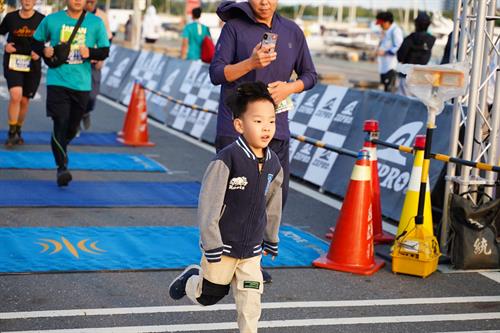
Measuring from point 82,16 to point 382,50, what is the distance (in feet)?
30.5

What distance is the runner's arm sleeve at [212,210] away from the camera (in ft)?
16.5

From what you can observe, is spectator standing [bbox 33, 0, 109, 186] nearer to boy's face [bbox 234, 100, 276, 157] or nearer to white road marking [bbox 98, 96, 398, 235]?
white road marking [bbox 98, 96, 398, 235]

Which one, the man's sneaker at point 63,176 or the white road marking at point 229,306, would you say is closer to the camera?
the white road marking at point 229,306

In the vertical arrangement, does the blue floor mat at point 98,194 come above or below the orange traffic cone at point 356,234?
below

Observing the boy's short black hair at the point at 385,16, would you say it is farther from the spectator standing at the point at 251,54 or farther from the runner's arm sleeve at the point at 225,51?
the runner's arm sleeve at the point at 225,51

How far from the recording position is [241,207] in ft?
17.1

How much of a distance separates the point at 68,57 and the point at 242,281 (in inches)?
216

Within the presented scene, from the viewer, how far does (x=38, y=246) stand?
25.4 feet

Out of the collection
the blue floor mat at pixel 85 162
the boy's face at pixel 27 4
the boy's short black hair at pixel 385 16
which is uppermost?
the boy's face at pixel 27 4

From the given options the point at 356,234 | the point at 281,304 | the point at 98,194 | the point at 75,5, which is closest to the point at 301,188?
the point at 98,194

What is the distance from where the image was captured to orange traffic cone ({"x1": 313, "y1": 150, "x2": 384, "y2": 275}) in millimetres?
7590

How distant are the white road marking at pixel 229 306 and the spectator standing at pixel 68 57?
4334 mm

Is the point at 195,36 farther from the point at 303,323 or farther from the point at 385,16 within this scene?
the point at 303,323

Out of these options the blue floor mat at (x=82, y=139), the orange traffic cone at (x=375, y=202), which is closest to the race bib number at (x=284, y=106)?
the orange traffic cone at (x=375, y=202)
